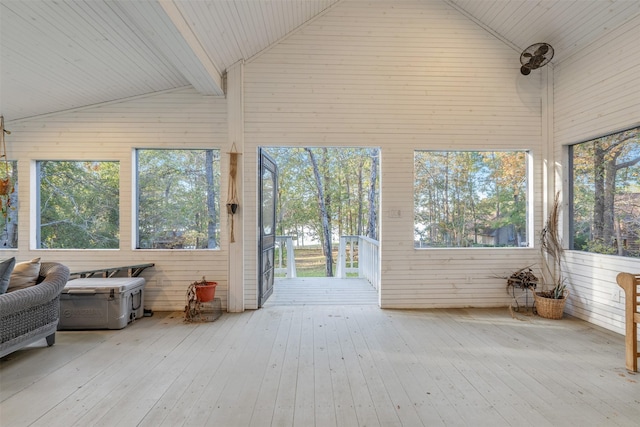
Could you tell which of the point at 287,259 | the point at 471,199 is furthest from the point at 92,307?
the point at 471,199

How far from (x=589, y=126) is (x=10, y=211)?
24.1 feet

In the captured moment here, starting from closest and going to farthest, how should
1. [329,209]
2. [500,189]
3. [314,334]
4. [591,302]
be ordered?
1. [314,334]
2. [591,302]
3. [500,189]
4. [329,209]

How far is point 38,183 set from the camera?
3982mm

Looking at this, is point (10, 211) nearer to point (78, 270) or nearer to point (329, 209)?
point (78, 270)

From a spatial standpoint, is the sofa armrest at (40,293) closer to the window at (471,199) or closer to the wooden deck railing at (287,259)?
the wooden deck railing at (287,259)

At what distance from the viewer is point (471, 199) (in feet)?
13.7

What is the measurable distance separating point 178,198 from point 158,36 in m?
2.04

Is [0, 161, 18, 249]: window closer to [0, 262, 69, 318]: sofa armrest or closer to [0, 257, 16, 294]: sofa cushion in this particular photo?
[0, 262, 69, 318]: sofa armrest

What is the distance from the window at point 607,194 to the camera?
3.08 meters

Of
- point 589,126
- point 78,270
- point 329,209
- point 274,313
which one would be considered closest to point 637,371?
point 589,126

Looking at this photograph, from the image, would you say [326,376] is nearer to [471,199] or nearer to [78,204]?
[471,199]

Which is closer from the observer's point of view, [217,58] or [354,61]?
[217,58]

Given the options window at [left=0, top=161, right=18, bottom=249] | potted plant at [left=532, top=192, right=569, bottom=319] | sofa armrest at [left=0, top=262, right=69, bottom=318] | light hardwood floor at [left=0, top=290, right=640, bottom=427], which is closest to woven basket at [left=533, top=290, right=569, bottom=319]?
potted plant at [left=532, top=192, right=569, bottom=319]

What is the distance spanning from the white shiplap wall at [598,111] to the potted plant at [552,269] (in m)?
0.15
